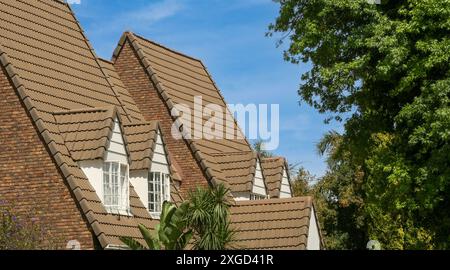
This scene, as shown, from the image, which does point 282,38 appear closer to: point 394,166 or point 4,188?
point 394,166

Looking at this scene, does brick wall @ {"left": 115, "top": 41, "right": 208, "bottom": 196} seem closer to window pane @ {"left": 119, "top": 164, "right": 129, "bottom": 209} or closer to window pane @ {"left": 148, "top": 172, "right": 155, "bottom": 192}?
window pane @ {"left": 148, "top": 172, "right": 155, "bottom": 192}

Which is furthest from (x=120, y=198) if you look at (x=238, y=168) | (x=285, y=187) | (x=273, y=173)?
(x=285, y=187)

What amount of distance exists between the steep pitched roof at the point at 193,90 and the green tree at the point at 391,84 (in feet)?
17.4

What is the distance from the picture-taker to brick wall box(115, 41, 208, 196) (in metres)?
38.5

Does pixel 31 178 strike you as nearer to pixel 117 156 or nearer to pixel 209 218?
pixel 117 156

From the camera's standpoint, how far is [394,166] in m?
33.2

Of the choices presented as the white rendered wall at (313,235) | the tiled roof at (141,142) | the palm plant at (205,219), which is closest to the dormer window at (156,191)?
the tiled roof at (141,142)

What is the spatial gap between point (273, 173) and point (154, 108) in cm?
692

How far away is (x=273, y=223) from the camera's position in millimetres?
34688

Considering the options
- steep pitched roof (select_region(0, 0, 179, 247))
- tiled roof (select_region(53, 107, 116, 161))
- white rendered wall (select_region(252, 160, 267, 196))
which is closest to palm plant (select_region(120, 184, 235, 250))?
steep pitched roof (select_region(0, 0, 179, 247))

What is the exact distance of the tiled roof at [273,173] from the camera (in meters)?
42.1

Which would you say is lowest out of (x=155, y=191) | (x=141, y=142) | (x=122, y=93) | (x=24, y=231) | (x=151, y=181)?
(x=24, y=231)
